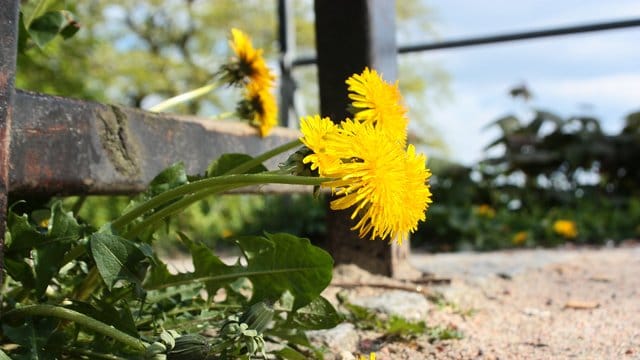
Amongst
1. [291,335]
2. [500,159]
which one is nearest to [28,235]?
[291,335]

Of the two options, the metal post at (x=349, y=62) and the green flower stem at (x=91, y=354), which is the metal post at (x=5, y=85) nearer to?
the green flower stem at (x=91, y=354)

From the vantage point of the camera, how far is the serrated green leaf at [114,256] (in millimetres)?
1186

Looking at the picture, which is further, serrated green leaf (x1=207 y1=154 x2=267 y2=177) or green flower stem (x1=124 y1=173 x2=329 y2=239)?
serrated green leaf (x1=207 y1=154 x2=267 y2=177)

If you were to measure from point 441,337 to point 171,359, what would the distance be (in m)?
0.75

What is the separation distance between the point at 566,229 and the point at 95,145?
3462 millimetres

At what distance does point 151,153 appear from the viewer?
5.92 ft

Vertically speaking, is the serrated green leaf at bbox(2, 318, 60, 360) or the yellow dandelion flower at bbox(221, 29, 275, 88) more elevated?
the yellow dandelion flower at bbox(221, 29, 275, 88)

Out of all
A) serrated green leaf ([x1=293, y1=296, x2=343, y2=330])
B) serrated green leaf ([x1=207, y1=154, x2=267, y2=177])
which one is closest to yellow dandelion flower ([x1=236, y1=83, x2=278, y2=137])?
serrated green leaf ([x1=207, y1=154, x2=267, y2=177])

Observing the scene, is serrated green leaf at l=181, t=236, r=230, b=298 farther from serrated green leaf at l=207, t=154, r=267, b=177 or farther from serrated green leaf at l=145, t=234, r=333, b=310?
serrated green leaf at l=207, t=154, r=267, b=177

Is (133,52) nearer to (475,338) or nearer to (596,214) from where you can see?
(596,214)

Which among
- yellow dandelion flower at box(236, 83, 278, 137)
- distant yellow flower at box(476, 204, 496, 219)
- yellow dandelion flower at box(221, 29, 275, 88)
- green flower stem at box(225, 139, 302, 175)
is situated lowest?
distant yellow flower at box(476, 204, 496, 219)

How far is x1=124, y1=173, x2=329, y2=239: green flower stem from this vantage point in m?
1.09

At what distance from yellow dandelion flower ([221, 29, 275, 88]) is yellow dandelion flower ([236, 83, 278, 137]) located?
0.07 feet

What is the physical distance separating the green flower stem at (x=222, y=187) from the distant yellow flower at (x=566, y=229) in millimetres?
3594
